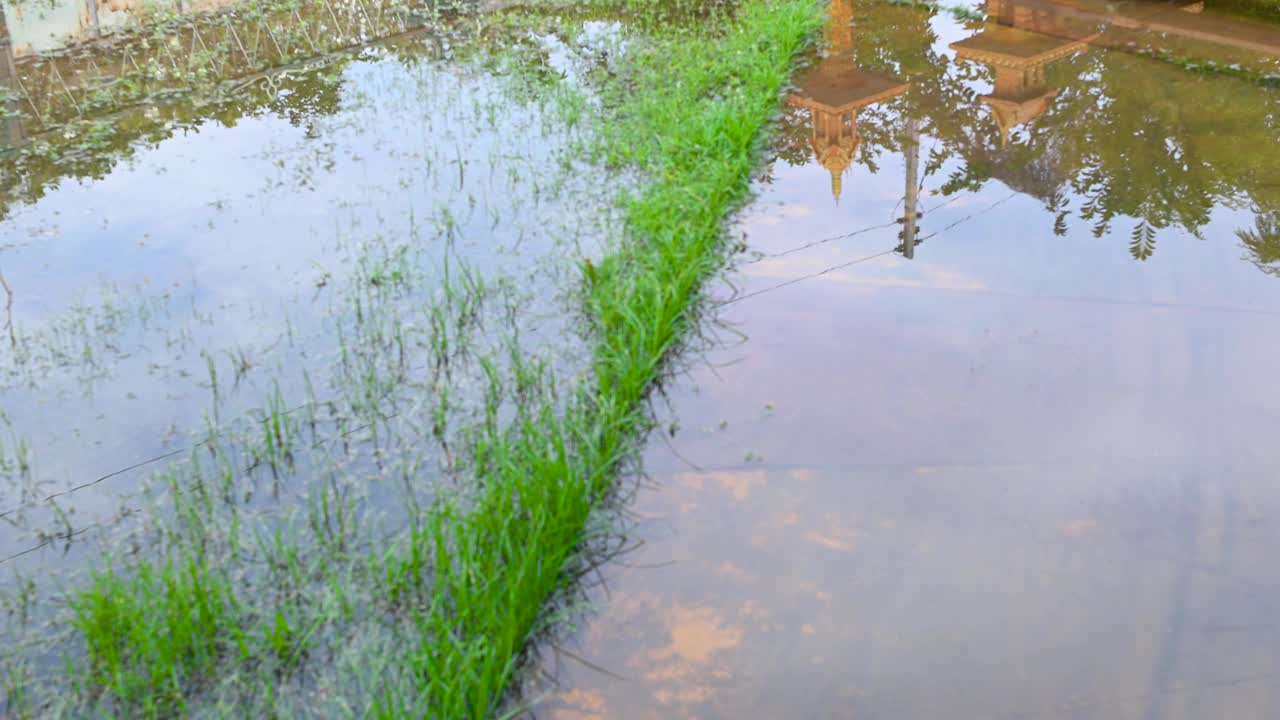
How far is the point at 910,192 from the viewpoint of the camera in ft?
21.3

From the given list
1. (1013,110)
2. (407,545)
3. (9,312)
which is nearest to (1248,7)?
(1013,110)

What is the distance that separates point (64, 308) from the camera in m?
5.16

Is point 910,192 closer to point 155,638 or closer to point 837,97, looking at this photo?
point 837,97

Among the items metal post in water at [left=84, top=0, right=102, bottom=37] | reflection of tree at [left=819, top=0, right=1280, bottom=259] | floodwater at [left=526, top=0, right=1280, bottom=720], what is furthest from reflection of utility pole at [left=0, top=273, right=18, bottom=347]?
metal post in water at [left=84, top=0, right=102, bottom=37]

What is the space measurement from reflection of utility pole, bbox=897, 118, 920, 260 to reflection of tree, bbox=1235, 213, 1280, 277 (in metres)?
1.75

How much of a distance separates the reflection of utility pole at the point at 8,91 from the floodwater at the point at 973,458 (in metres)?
5.60

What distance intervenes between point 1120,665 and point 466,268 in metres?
3.57

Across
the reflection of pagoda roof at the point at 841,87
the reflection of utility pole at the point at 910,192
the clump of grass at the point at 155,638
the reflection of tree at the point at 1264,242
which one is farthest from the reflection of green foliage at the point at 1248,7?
the clump of grass at the point at 155,638

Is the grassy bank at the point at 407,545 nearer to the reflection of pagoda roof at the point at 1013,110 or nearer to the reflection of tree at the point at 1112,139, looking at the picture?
the reflection of tree at the point at 1112,139

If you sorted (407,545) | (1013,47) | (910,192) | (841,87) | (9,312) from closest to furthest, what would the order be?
(407,545)
(9,312)
(910,192)
(841,87)
(1013,47)

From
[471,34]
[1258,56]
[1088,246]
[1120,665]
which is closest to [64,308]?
[1120,665]

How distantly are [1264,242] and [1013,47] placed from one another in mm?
3971

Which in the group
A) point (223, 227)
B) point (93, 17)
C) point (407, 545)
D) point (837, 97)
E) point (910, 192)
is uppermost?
point (93, 17)

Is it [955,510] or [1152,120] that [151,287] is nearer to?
[955,510]
